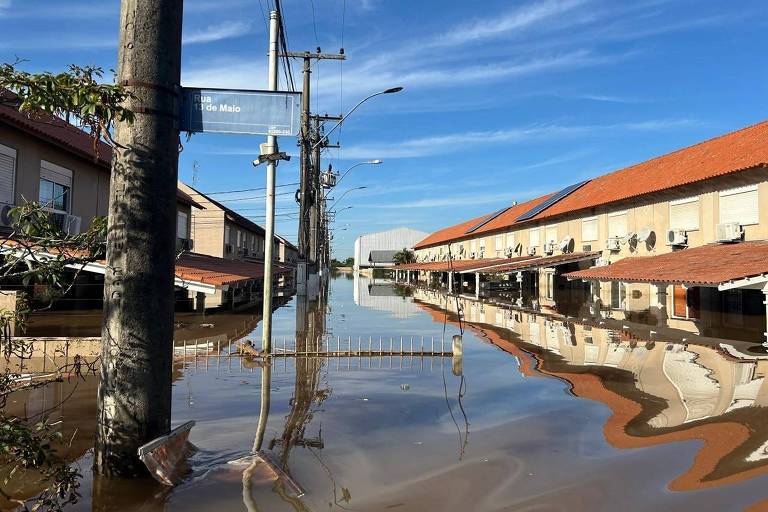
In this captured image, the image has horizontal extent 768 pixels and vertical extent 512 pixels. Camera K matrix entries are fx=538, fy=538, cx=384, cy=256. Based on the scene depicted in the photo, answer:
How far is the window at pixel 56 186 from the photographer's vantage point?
55.1ft

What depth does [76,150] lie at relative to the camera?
17.7m

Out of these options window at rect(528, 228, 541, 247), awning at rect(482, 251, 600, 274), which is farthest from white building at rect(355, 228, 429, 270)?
awning at rect(482, 251, 600, 274)

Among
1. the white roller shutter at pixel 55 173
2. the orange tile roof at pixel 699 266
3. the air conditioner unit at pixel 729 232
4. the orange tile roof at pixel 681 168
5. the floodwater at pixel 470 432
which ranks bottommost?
the floodwater at pixel 470 432

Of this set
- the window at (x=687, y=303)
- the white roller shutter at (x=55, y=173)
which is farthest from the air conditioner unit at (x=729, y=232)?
the white roller shutter at (x=55, y=173)

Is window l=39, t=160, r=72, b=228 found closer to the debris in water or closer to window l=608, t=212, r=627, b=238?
the debris in water

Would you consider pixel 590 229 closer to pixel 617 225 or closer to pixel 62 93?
pixel 617 225

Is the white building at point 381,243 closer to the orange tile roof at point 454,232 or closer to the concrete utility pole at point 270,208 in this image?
the orange tile roof at point 454,232

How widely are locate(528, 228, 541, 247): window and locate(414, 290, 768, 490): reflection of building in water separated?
19328 mm

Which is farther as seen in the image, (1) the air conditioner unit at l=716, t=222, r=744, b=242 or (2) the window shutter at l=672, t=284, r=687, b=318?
(2) the window shutter at l=672, t=284, r=687, b=318

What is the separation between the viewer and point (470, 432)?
21.2 ft

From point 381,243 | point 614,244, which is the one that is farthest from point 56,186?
point 381,243

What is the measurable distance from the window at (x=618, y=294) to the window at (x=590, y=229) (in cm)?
306

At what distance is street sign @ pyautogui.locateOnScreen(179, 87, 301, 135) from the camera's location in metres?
4.28

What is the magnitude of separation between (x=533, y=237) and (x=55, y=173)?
27.9 m
